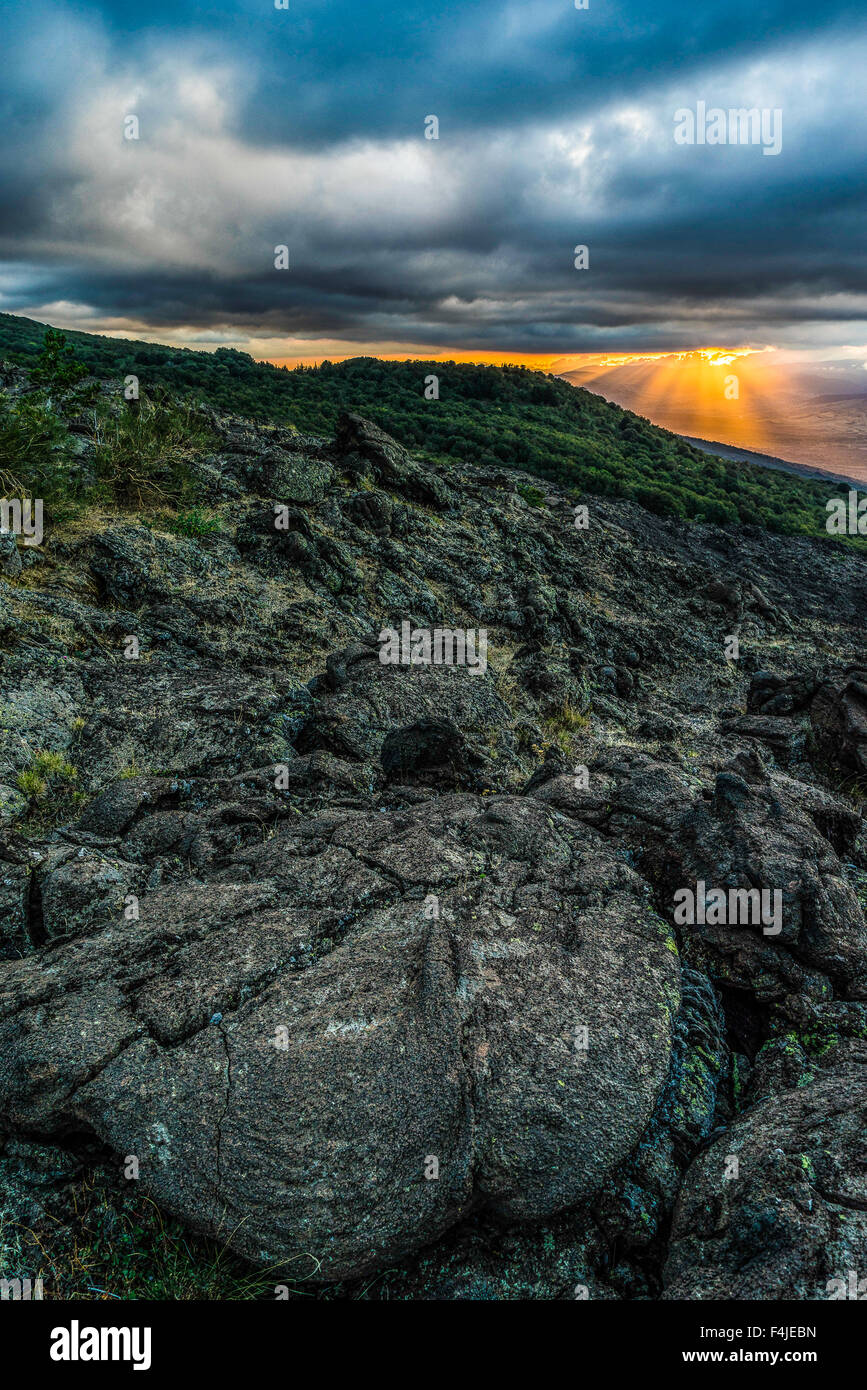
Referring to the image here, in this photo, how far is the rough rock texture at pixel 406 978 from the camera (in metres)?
4.07

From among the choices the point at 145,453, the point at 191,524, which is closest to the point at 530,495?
the point at 145,453

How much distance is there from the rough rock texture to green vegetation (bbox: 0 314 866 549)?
18.5ft

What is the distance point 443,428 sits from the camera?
2026 inches

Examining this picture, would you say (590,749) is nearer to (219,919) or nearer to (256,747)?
(256,747)

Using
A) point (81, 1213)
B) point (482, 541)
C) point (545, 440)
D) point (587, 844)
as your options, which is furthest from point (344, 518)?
point (545, 440)

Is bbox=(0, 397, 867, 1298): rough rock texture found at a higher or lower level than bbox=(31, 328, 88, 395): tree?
lower

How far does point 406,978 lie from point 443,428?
51727mm

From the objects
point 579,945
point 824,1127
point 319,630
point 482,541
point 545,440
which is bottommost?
point 824,1127

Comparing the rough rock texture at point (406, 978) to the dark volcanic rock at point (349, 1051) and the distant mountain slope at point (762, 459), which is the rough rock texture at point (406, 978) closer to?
the dark volcanic rock at point (349, 1051)

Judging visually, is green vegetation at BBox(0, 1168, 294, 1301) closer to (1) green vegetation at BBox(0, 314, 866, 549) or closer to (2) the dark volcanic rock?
(2) the dark volcanic rock

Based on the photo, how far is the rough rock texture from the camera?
4.07 meters

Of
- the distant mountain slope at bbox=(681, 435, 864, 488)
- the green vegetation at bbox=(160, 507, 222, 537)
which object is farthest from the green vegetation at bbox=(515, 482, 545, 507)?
the distant mountain slope at bbox=(681, 435, 864, 488)

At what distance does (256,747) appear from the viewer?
991 centimetres

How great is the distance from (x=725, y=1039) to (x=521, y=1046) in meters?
2.02
